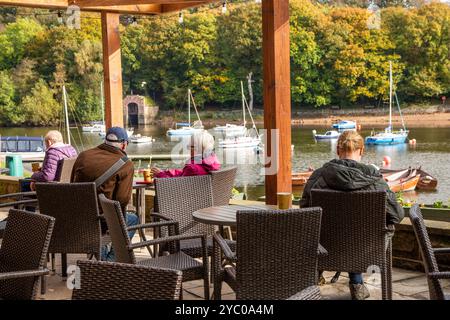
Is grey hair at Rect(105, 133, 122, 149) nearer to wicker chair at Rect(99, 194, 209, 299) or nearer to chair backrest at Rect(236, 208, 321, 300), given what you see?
wicker chair at Rect(99, 194, 209, 299)

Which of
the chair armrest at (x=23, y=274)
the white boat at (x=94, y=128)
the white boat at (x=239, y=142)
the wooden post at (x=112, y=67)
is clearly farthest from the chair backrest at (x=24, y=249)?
the white boat at (x=94, y=128)

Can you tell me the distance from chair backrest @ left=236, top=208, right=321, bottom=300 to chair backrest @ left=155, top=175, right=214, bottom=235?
48.2 inches

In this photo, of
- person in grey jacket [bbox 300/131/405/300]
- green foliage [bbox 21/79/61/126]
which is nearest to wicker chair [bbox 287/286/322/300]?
person in grey jacket [bbox 300/131/405/300]

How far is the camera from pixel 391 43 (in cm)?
5969

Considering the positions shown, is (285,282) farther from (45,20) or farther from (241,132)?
(45,20)

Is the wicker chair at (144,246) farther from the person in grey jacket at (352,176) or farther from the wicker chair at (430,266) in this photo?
the wicker chair at (430,266)

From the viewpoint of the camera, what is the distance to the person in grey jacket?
3293 millimetres

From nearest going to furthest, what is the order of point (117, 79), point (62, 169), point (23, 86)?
point (62, 169)
point (117, 79)
point (23, 86)

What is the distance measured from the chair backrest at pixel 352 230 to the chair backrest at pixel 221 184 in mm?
969

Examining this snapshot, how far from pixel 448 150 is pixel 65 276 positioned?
38.0 meters

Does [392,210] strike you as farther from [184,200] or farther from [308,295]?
[308,295]

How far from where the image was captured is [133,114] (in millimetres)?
57875

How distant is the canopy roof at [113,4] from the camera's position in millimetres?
6258

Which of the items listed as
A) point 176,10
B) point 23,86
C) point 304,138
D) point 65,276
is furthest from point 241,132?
point 65,276
